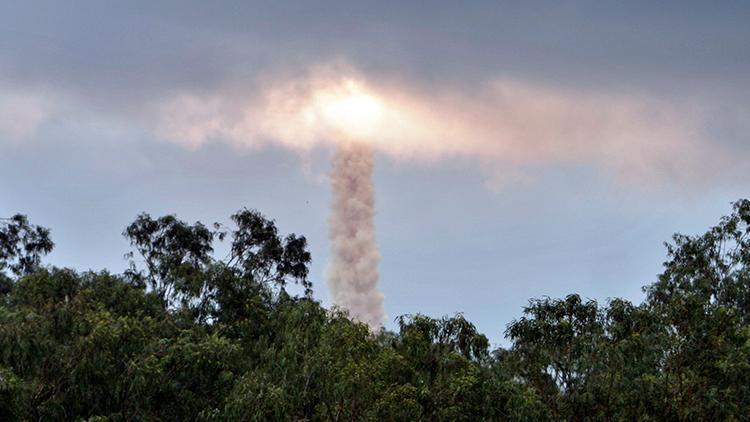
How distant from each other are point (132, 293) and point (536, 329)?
16578mm

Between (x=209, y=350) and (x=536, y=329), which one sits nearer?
(x=209, y=350)

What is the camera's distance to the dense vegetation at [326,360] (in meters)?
30.0

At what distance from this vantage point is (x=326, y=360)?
107 feet

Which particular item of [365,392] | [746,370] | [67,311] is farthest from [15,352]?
[746,370]

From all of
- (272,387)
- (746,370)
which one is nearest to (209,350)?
(272,387)

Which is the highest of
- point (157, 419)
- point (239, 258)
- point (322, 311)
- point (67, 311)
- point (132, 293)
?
point (239, 258)

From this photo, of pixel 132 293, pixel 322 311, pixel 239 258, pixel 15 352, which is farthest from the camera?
pixel 239 258

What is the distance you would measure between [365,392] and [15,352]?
9848 mm

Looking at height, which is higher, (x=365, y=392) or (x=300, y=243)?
(x=300, y=243)

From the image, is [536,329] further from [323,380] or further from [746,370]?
[323,380]

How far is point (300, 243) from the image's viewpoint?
78688 millimetres

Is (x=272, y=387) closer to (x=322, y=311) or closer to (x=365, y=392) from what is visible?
(x=365, y=392)

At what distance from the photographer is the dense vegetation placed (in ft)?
98.4

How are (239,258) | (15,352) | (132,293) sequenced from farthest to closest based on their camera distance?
(239,258), (132,293), (15,352)
